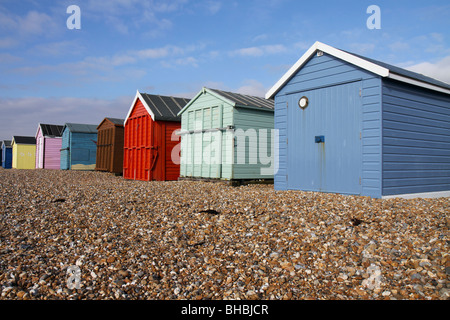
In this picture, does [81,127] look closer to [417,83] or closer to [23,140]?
[23,140]

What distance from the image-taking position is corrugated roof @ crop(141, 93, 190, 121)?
58.0 feet

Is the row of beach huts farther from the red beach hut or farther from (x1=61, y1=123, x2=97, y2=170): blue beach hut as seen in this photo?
(x1=61, y1=123, x2=97, y2=170): blue beach hut

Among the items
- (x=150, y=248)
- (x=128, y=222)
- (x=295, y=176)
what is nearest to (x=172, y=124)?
(x=295, y=176)

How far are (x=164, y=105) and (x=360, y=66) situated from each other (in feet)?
38.4

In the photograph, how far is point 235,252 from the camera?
5.29 m

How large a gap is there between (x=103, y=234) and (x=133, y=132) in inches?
545

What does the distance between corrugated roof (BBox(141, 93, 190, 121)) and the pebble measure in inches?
400

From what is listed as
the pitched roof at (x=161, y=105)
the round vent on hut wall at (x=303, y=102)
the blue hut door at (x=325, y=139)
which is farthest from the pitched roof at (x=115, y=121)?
the round vent on hut wall at (x=303, y=102)

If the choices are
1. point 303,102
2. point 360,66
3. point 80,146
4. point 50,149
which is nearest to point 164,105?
point 303,102

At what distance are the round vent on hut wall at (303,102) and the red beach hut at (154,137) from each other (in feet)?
27.8
